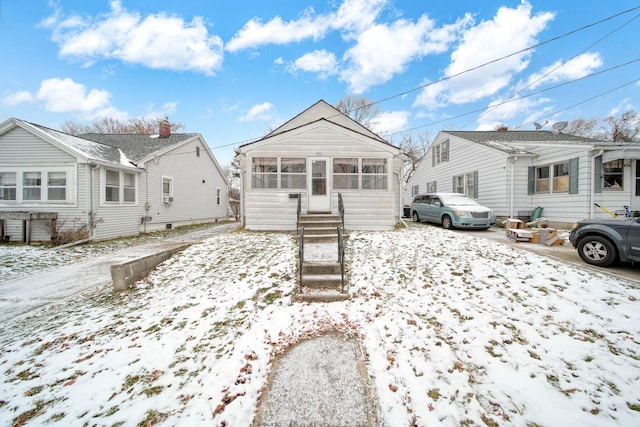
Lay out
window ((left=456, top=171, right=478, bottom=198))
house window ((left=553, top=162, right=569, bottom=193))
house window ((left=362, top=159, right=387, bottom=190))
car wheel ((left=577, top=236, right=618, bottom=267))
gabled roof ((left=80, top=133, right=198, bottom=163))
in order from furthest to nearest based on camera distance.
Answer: window ((left=456, top=171, right=478, bottom=198))
gabled roof ((left=80, top=133, right=198, bottom=163))
house window ((left=553, top=162, right=569, bottom=193))
house window ((left=362, top=159, right=387, bottom=190))
car wheel ((left=577, top=236, right=618, bottom=267))

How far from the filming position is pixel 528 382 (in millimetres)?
2629

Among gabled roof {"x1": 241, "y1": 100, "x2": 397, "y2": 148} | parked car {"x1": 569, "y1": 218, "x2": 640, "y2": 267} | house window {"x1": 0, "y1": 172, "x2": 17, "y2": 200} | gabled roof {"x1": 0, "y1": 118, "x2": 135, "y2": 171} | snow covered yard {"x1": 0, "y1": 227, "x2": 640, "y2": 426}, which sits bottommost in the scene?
snow covered yard {"x1": 0, "y1": 227, "x2": 640, "y2": 426}

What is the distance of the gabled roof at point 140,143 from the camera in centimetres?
1344

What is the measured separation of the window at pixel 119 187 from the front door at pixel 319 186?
30.1ft

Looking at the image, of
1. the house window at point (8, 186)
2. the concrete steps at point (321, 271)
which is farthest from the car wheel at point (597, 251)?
the house window at point (8, 186)

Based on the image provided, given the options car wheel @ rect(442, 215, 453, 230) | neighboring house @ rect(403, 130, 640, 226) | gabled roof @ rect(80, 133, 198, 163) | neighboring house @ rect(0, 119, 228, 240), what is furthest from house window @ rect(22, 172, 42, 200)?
neighboring house @ rect(403, 130, 640, 226)

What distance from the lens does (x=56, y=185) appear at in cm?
1027

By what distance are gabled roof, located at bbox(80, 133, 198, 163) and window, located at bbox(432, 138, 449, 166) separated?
16.7m

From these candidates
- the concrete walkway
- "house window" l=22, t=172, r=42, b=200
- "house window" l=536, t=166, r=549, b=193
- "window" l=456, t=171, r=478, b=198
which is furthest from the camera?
"window" l=456, t=171, r=478, b=198

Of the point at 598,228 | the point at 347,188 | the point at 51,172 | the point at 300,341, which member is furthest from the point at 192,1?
the point at 598,228

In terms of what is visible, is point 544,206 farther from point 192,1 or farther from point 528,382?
point 192,1

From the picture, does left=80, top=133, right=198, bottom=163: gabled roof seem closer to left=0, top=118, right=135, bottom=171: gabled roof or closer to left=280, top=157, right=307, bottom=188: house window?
left=0, top=118, right=135, bottom=171: gabled roof

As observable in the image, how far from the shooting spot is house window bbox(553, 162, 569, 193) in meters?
10.5

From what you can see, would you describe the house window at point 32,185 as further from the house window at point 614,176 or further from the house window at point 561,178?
the house window at point 614,176
